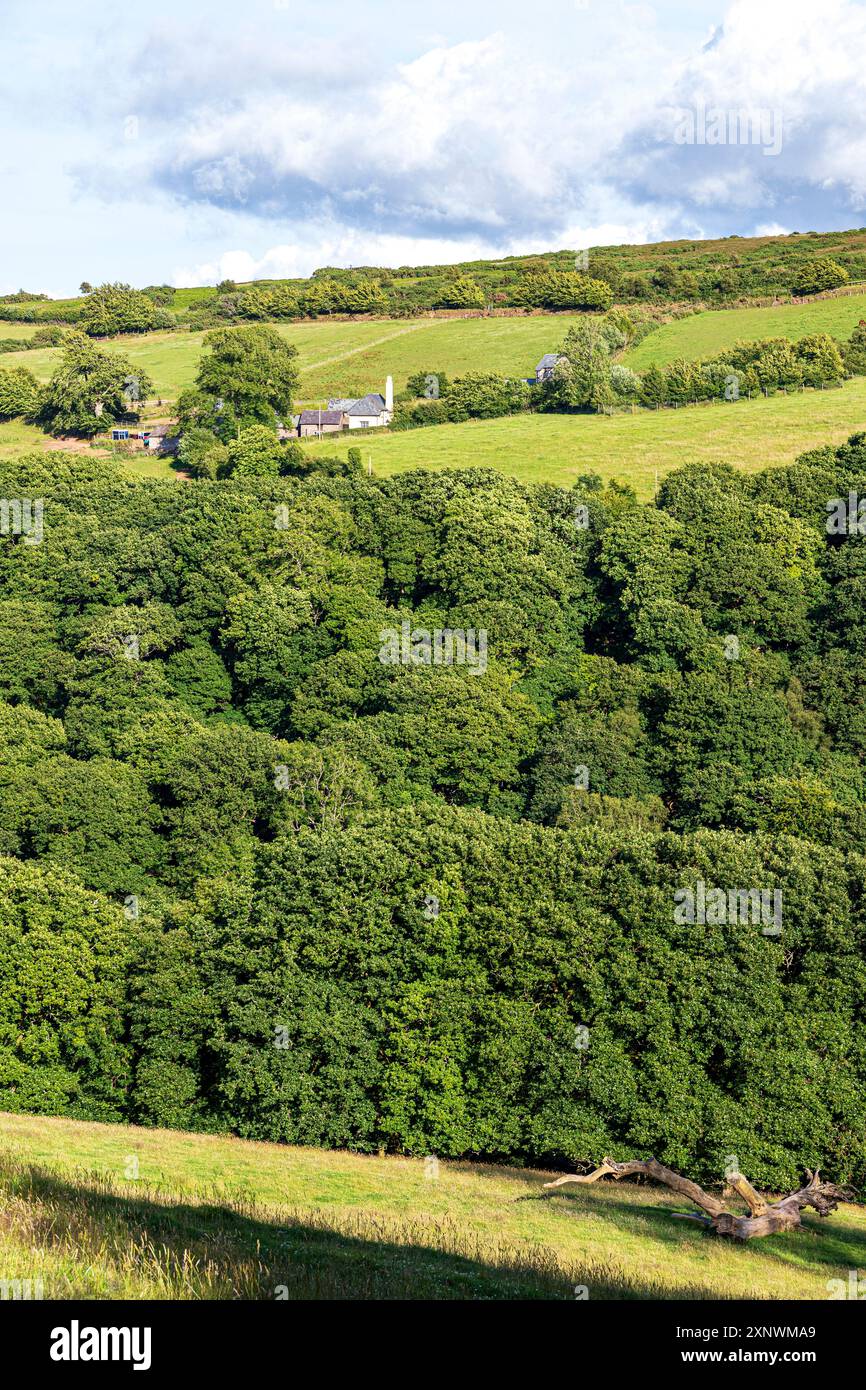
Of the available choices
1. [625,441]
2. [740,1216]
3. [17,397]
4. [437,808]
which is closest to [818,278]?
[625,441]

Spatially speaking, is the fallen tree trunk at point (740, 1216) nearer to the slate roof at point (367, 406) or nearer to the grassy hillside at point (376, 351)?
the slate roof at point (367, 406)

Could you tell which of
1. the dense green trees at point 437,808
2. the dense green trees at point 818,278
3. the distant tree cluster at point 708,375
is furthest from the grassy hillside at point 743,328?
the dense green trees at point 437,808

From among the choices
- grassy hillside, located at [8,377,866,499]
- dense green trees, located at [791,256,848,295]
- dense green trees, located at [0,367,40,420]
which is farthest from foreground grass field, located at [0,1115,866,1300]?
dense green trees, located at [791,256,848,295]

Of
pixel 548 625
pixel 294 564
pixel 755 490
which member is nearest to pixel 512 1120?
pixel 548 625

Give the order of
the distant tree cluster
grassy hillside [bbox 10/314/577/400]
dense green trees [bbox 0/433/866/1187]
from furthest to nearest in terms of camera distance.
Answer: grassy hillside [bbox 10/314/577/400], the distant tree cluster, dense green trees [bbox 0/433/866/1187]

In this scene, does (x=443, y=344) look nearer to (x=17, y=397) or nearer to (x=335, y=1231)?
(x=17, y=397)

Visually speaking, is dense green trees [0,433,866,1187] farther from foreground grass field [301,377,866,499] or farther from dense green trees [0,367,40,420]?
dense green trees [0,367,40,420]

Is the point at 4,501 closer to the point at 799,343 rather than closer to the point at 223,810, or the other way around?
the point at 223,810
